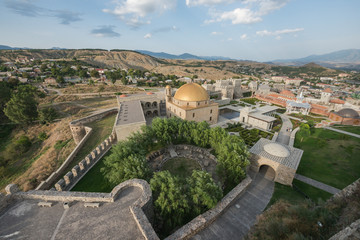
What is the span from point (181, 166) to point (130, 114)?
15962 millimetres

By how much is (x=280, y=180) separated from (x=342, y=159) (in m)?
13.5

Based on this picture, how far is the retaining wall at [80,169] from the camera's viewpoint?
60.3 feet

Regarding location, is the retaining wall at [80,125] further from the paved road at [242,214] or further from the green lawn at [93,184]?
the paved road at [242,214]

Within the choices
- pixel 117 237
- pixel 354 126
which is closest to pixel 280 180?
pixel 117 237

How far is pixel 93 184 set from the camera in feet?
63.6

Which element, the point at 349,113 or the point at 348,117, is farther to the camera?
the point at 349,113

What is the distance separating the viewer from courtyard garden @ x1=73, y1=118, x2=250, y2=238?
13.1 meters

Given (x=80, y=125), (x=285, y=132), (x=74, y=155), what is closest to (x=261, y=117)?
(x=285, y=132)

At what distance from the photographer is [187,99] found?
34.5 metres

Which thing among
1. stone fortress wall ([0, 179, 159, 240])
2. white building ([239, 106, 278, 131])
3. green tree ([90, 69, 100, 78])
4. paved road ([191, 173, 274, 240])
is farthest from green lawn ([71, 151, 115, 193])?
green tree ([90, 69, 100, 78])

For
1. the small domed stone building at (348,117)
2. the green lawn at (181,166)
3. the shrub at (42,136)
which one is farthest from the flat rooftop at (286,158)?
the shrub at (42,136)

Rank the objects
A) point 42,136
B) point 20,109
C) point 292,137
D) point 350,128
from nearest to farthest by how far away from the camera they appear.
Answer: point 292,137, point 42,136, point 20,109, point 350,128

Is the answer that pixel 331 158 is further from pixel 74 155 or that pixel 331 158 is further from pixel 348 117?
pixel 74 155

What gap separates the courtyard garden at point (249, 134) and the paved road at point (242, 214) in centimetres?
1015
